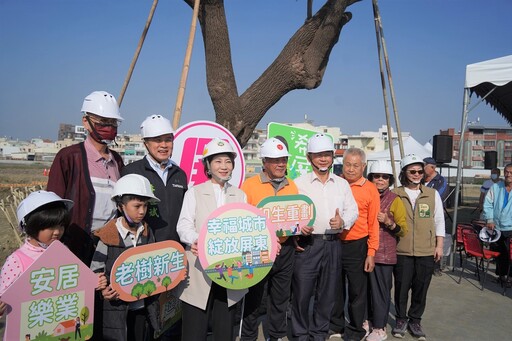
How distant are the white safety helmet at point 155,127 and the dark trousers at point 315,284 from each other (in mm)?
1609

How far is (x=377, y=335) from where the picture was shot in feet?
12.8

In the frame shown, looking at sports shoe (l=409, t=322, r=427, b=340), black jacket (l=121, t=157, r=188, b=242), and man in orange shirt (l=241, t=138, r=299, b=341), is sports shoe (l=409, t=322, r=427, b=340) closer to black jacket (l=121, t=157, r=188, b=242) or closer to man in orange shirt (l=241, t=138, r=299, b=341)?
man in orange shirt (l=241, t=138, r=299, b=341)

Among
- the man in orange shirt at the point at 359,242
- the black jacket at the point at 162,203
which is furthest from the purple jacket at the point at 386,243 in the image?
the black jacket at the point at 162,203

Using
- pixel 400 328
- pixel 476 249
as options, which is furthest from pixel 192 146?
pixel 476 249

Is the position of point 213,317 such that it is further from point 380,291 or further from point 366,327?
point 366,327

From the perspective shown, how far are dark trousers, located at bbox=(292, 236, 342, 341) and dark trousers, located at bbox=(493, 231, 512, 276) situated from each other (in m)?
3.94

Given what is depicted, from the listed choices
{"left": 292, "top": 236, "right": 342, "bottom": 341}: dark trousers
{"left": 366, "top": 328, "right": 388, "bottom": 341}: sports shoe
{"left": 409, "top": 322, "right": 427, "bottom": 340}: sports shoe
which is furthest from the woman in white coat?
{"left": 409, "top": 322, "right": 427, "bottom": 340}: sports shoe

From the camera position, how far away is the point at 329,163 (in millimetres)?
3547

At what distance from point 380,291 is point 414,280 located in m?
0.46

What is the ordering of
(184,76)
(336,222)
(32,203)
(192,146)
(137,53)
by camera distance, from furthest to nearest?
(137,53) < (184,76) < (192,146) < (336,222) < (32,203)

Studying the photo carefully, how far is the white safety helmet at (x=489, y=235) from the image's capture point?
5.96 meters

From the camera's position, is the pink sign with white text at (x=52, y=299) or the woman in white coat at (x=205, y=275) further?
the woman in white coat at (x=205, y=275)

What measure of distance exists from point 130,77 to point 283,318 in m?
3.68

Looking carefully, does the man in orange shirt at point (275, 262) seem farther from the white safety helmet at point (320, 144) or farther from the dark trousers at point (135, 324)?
the dark trousers at point (135, 324)
